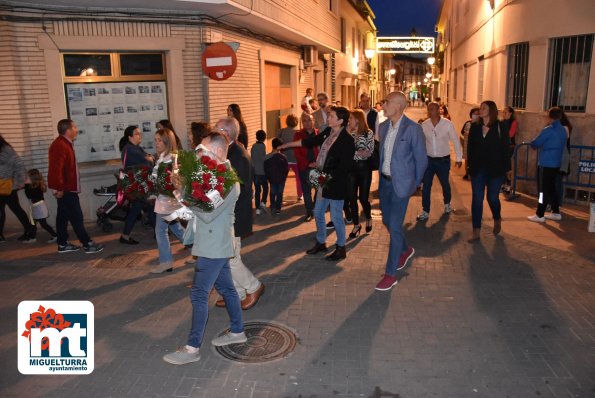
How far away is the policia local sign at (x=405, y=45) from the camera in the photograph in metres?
36.4

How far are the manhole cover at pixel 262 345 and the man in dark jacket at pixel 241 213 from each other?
1.42 feet

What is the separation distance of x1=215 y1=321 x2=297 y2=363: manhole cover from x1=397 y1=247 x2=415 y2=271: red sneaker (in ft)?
6.97

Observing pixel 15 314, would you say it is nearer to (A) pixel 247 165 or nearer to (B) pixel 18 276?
(B) pixel 18 276

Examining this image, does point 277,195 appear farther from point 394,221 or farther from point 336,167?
point 394,221

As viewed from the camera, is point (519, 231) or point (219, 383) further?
point (519, 231)

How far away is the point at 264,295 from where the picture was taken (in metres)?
5.68

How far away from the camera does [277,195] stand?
30.6ft

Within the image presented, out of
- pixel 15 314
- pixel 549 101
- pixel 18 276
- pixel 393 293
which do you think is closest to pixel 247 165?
pixel 393 293

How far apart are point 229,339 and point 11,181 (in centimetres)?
510

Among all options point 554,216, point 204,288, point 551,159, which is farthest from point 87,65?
point 554,216

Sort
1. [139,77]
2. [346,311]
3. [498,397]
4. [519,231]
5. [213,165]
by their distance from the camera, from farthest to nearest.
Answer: [139,77]
[519,231]
[346,311]
[213,165]
[498,397]

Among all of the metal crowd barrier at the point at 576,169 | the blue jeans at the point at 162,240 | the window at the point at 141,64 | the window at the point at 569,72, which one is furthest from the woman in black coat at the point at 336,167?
the window at the point at 569,72

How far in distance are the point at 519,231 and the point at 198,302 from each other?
572cm

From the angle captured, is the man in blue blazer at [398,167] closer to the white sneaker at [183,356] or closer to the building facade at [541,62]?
the white sneaker at [183,356]
